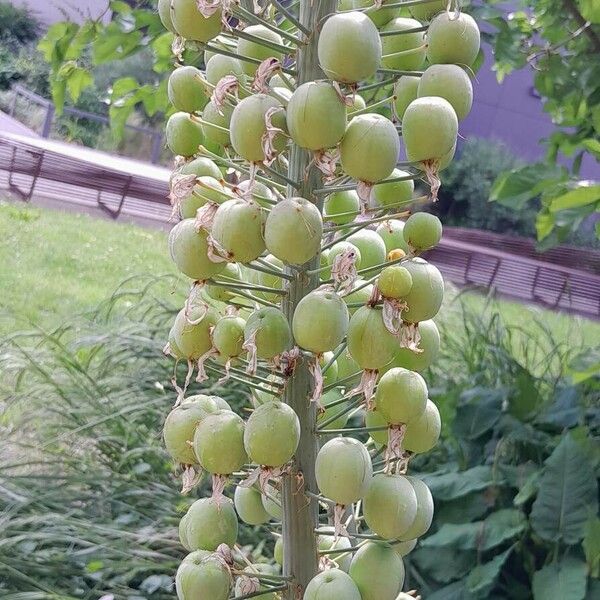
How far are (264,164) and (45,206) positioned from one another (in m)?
9.89

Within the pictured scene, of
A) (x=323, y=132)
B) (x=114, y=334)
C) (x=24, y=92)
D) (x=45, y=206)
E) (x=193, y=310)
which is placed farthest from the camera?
(x=24, y=92)

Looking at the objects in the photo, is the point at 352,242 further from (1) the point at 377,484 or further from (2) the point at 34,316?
(2) the point at 34,316

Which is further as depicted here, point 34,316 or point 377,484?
point 34,316

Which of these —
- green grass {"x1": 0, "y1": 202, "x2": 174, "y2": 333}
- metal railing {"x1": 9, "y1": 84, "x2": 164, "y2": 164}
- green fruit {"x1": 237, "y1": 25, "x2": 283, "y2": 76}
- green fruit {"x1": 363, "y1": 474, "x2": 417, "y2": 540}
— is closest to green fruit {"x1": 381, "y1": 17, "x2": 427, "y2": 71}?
green fruit {"x1": 237, "y1": 25, "x2": 283, "y2": 76}

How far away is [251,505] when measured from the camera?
3.21ft

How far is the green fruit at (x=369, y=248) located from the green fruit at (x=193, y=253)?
18cm

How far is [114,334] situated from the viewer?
146 inches

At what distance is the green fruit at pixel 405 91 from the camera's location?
0.84 metres

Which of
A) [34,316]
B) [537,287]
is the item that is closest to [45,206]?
[34,316]

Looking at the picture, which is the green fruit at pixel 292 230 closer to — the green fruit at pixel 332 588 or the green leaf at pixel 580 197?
the green fruit at pixel 332 588

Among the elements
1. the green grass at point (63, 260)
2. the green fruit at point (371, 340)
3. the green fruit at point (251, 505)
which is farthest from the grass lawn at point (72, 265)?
the green fruit at point (371, 340)

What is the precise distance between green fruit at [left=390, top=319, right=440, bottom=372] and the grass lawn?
3572 mm

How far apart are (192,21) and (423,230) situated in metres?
0.30

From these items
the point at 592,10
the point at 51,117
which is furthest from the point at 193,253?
the point at 51,117
